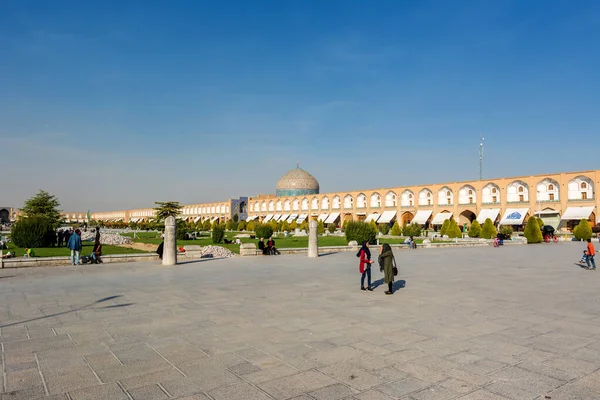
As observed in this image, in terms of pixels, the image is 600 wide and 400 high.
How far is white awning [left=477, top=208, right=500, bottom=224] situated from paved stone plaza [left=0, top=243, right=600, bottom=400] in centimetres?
3455

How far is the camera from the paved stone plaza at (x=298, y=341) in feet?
10.4

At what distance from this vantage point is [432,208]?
4694cm

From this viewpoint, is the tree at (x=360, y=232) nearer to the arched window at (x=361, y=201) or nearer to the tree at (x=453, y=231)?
the tree at (x=453, y=231)

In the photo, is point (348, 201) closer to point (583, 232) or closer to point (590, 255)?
point (583, 232)

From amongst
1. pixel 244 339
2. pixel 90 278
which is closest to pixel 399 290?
pixel 244 339

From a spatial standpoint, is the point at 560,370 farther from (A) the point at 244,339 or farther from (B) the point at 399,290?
(B) the point at 399,290

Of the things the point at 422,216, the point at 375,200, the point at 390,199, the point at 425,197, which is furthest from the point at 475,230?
the point at 375,200

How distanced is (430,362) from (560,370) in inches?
41.2

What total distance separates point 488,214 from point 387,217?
12311 mm

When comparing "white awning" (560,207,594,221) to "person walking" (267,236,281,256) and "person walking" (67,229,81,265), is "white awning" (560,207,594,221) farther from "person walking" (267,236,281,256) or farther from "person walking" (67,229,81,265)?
"person walking" (67,229,81,265)

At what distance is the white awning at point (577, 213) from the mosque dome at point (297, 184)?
137 ft

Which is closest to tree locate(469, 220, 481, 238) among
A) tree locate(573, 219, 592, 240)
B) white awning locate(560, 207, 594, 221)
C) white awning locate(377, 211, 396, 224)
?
tree locate(573, 219, 592, 240)

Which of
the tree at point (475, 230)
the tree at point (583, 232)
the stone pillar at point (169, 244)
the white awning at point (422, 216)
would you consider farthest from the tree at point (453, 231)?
the stone pillar at point (169, 244)

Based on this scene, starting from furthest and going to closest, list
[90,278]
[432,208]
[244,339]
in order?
[432,208] → [90,278] → [244,339]
